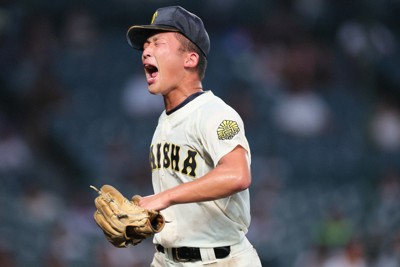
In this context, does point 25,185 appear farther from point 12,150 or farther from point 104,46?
point 104,46

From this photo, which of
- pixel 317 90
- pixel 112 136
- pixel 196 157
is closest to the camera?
pixel 196 157

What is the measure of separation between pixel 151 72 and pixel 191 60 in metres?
0.21

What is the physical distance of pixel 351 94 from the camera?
1119cm

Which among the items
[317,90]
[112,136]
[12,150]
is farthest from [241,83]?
[12,150]

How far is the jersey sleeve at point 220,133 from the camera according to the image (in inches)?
147

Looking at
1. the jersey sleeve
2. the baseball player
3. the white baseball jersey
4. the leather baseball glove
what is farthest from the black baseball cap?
the leather baseball glove

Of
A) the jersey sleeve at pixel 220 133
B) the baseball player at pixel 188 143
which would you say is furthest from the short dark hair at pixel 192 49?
the jersey sleeve at pixel 220 133

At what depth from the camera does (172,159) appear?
409 centimetres

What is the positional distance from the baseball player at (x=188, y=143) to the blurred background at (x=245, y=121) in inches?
171

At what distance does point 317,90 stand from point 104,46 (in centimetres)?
287

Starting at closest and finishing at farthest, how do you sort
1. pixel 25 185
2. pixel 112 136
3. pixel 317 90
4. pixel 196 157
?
pixel 196 157 → pixel 25 185 → pixel 112 136 → pixel 317 90

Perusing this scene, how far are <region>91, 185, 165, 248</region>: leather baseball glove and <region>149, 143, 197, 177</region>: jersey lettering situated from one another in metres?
0.40

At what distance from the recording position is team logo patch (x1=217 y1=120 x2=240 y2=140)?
3760 mm

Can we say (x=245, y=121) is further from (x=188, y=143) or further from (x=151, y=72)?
(x=188, y=143)
